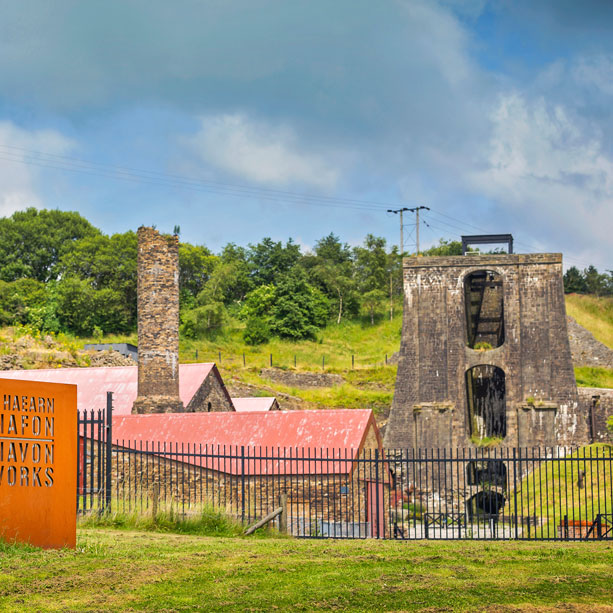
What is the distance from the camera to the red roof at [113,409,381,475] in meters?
19.9

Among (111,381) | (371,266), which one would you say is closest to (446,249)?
(371,266)

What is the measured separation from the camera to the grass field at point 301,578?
8016 mm

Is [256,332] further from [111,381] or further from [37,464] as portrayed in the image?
[37,464]

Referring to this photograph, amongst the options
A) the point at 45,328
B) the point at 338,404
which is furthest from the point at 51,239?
Answer: the point at 338,404

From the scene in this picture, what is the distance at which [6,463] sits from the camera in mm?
10094

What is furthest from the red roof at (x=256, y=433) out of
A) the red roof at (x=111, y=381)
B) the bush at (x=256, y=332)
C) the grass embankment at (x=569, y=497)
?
the bush at (x=256, y=332)

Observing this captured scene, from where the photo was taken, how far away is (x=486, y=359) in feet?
117

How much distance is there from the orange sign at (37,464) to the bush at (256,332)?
4794cm

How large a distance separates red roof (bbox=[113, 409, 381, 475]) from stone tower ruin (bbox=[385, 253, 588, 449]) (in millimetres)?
13288

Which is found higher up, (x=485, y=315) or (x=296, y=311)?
(x=296, y=311)

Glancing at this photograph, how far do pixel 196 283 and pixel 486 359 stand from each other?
35.9 metres

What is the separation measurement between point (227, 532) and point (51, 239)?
181 feet

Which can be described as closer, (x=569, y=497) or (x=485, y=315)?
(x=569, y=497)

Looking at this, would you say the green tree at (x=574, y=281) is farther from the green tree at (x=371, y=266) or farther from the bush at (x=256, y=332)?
the bush at (x=256, y=332)
